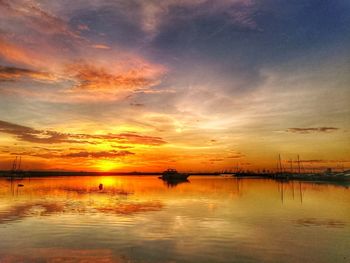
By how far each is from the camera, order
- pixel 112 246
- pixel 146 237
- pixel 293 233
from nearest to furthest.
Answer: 1. pixel 112 246
2. pixel 146 237
3. pixel 293 233

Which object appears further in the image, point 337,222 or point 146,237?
point 337,222

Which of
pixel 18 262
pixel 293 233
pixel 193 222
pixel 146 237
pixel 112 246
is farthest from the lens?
pixel 193 222

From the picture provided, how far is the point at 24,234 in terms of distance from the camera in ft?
103

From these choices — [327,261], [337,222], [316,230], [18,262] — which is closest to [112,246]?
[18,262]

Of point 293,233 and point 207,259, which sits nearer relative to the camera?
point 207,259

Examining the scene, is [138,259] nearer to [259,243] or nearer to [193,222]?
[259,243]

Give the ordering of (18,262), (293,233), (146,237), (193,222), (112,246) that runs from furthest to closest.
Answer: (193,222) → (293,233) → (146,237) → (112,246) → (18,262)

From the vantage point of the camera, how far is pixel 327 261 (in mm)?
22953

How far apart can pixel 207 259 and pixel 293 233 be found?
45.1 feet

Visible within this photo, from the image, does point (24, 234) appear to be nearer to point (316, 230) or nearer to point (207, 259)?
point (207, 259)

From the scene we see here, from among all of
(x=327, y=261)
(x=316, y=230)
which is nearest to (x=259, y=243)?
(x=327, y=261)

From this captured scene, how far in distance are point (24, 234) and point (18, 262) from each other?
10395mm

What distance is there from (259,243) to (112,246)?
12498 millimetres

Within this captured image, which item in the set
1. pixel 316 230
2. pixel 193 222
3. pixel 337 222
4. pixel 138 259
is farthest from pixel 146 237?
pixel 337 222
